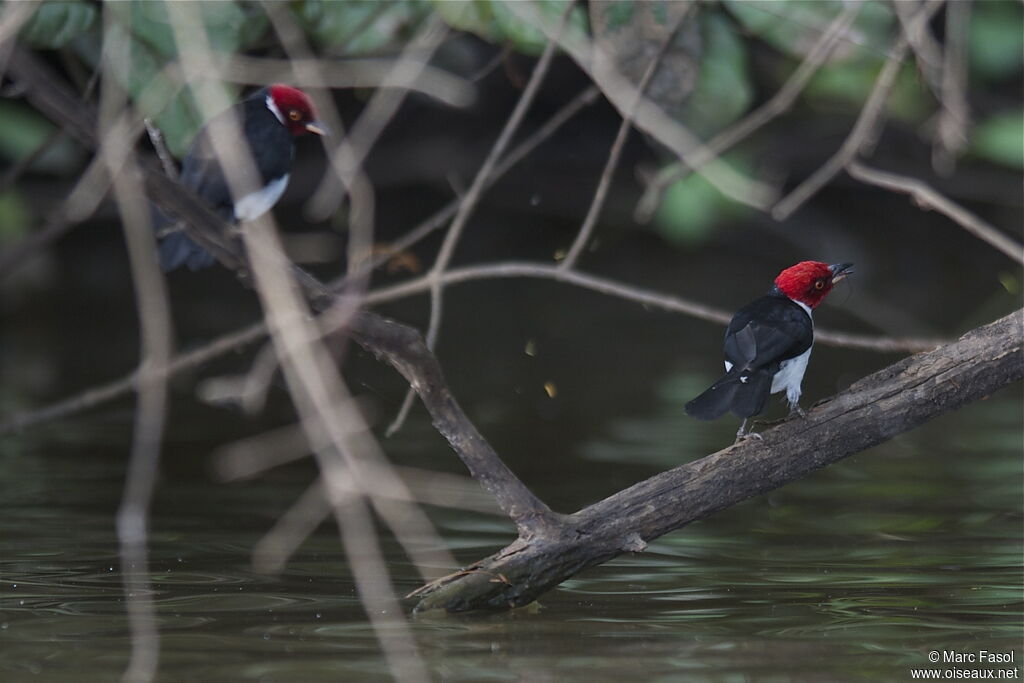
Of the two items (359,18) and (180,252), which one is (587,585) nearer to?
(180,252)

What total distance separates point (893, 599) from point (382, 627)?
1.31 metres

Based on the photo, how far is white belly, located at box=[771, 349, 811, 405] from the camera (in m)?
3.90

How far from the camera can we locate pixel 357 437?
6.92 feet

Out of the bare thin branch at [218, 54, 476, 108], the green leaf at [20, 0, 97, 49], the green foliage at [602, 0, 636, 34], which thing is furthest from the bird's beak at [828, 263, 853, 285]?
the green leaf at [20, 0, 97, 49]

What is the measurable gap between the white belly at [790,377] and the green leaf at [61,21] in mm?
2184

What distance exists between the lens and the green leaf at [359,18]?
4547 millimetres

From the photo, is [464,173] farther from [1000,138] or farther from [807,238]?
[1000,138]

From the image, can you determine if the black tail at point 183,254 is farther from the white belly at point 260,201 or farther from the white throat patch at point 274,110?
the white throat patch at point 274,110

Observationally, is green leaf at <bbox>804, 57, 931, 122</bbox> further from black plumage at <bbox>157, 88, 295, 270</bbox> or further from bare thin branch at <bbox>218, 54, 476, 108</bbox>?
black plumage at <bbox>157, 88, 295, 270</bbox>

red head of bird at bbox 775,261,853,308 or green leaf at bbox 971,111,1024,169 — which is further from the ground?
green leaf at bbox 971,111,1024,169

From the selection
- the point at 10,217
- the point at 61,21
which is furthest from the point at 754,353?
the point at 10,217

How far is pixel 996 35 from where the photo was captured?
568cm

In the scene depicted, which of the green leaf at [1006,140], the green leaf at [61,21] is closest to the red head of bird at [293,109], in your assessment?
the green leaf at [61,21]

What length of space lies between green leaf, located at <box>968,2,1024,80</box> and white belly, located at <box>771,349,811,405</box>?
2.27m
